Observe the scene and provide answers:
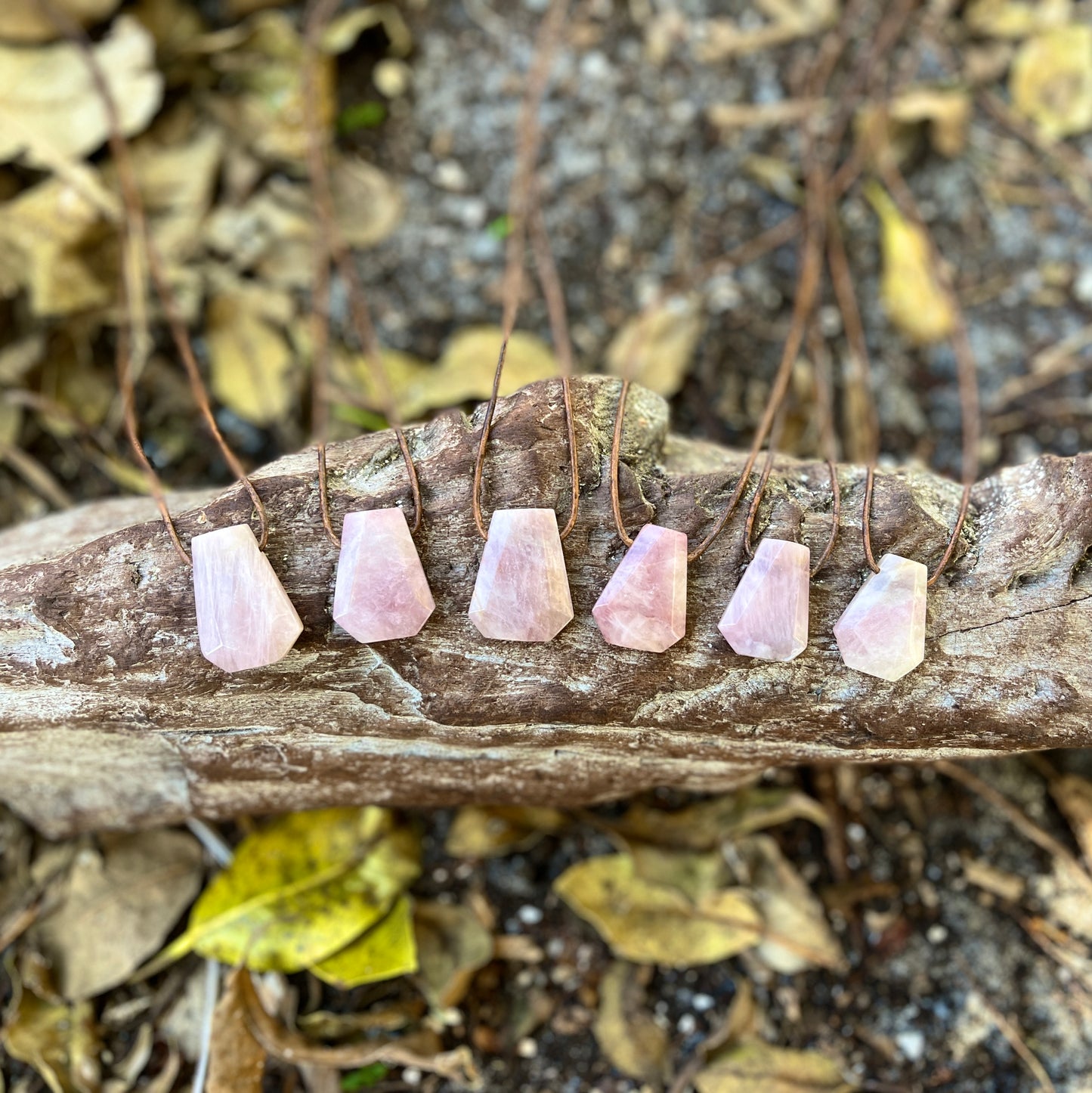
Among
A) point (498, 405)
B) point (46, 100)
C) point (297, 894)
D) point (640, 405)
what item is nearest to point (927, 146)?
point (640, 405)

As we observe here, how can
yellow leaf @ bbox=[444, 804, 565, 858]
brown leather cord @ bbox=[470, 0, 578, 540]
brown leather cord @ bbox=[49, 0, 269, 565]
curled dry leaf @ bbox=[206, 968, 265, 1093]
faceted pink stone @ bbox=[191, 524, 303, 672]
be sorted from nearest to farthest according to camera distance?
1. faceted pink stone @ bbox=[191, 524, 303, 672]
2. curled dry leaf @ bbox=[206, 968, 265, 1093]
3. yellow leaf @ bbox=[444, 804, 565, 858]
4. brown leather cord @ bbox=[49, 0, 269, 565]
5. brown leather cord @ bbox=[470, 0, 578, 540]

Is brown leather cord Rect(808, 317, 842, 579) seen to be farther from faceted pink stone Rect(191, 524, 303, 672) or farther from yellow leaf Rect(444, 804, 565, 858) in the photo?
faceted pink stone Rect(191, 524, 303, 672)

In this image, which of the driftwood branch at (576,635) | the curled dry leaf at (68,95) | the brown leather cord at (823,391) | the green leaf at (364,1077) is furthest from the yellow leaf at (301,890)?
the curled dry leaf at (68,95)

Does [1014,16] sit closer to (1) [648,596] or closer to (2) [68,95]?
(1) [648,596]

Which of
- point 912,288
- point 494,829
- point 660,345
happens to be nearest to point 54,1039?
point 494,829

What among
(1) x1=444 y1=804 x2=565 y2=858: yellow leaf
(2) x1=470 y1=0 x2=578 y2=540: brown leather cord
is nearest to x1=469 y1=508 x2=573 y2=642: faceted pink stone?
(1) x1=444 y1=804 x2=565 y2=858: yellow leaf
